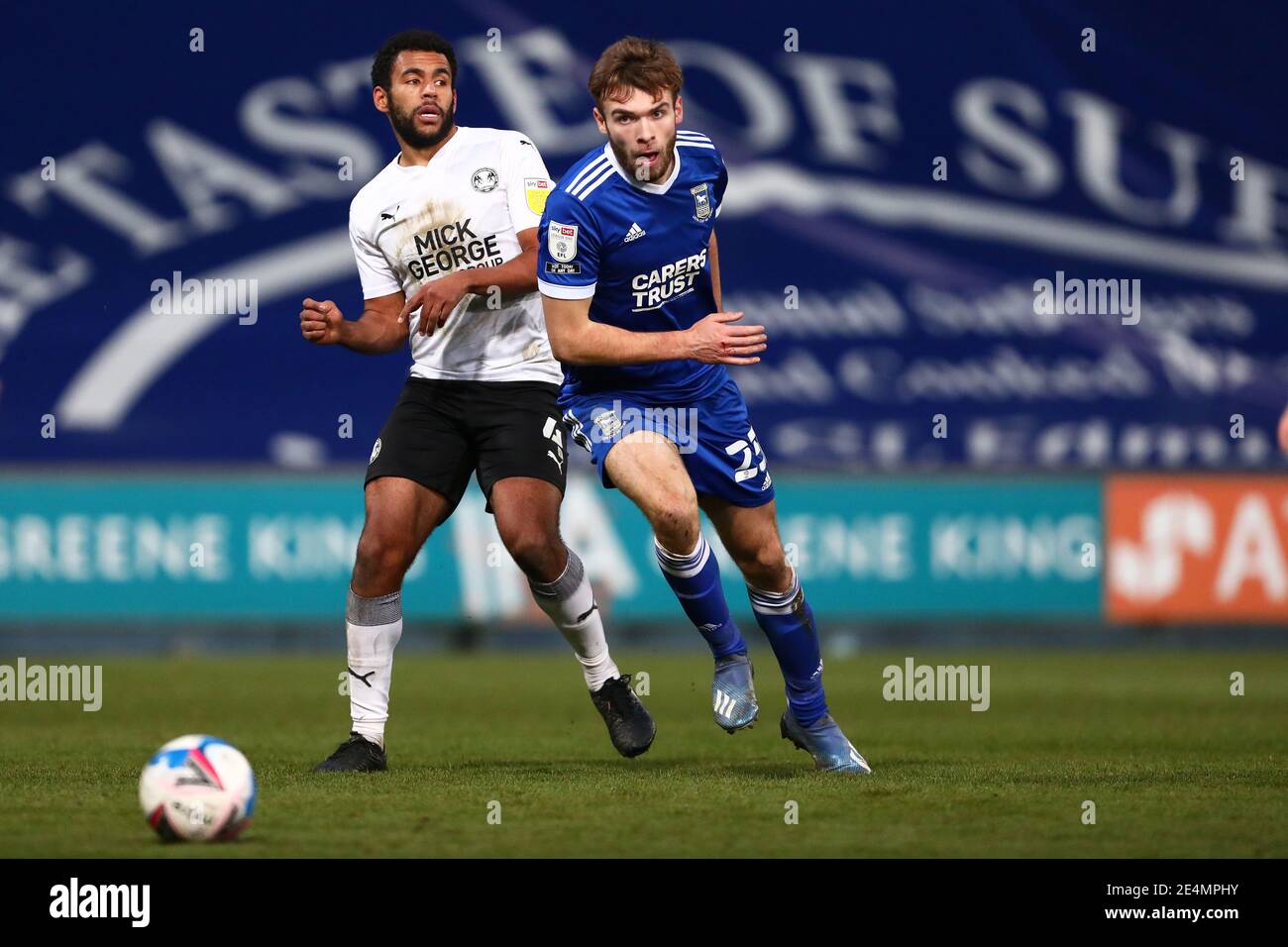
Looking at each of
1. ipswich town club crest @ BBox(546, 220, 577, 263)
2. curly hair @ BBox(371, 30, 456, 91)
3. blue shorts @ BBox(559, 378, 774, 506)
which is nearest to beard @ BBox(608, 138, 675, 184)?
ipswich town club crest @ BBox(546, 220, 577, 263)

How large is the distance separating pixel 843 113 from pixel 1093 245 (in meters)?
2.38

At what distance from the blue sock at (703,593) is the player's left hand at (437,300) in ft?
3.45

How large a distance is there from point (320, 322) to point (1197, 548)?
8645 mm

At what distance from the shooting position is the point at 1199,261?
53.9 ft

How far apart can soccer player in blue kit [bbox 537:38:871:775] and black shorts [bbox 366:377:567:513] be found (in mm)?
207

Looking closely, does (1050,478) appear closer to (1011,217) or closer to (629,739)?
(1011,217)

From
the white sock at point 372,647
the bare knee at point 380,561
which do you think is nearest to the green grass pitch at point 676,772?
the white sock at point 372,647

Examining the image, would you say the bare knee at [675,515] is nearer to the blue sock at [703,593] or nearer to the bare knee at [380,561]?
the blue sock at [703,593]

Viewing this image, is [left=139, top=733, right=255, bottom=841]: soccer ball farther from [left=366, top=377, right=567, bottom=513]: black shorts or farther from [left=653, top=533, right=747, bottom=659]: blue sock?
[left=653, top=533, right=747, bottom=659]: blue sock

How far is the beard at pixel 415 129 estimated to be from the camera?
7.00 meters
